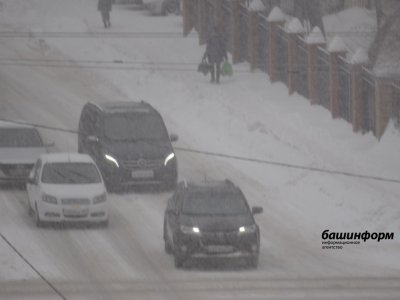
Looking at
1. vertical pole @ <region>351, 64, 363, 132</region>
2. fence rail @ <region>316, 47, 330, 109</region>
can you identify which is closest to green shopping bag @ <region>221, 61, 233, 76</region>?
fence rail @ <region>316, 47, 330, 109</region>

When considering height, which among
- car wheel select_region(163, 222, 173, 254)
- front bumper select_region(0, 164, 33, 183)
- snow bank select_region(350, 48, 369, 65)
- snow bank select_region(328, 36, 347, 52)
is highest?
snow bank select_region(350, 48, 369, 65)

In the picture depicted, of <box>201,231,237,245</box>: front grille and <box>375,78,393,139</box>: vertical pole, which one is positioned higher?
<box>201,231,237,245</box>: front grille

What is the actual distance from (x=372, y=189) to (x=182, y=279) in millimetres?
9128

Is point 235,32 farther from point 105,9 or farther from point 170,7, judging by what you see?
point 170,7

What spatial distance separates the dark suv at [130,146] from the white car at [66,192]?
2.31 metres

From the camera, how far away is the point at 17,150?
36.5m

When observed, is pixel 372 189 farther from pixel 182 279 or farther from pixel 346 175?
pixel 182 279

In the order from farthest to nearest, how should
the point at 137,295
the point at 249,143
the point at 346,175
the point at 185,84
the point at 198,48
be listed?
the point at 198,48 → the point at 185,84 → the point at 249,143 → the point at 346,175 → the point at 137,295

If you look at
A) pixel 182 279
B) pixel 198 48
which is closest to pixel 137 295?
pixel 182 279

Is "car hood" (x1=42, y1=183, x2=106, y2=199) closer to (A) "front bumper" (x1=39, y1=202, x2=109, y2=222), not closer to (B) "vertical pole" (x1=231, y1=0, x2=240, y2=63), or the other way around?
(A) "front bumper" (x1=39, y1=202, x2=109, y2=222)

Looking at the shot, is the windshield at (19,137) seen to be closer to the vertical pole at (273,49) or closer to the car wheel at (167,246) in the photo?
the car wheel at (167,246)

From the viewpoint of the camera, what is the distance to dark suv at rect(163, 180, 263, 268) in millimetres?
27781

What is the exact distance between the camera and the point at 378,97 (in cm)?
3759

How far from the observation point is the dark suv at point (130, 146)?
116ft
